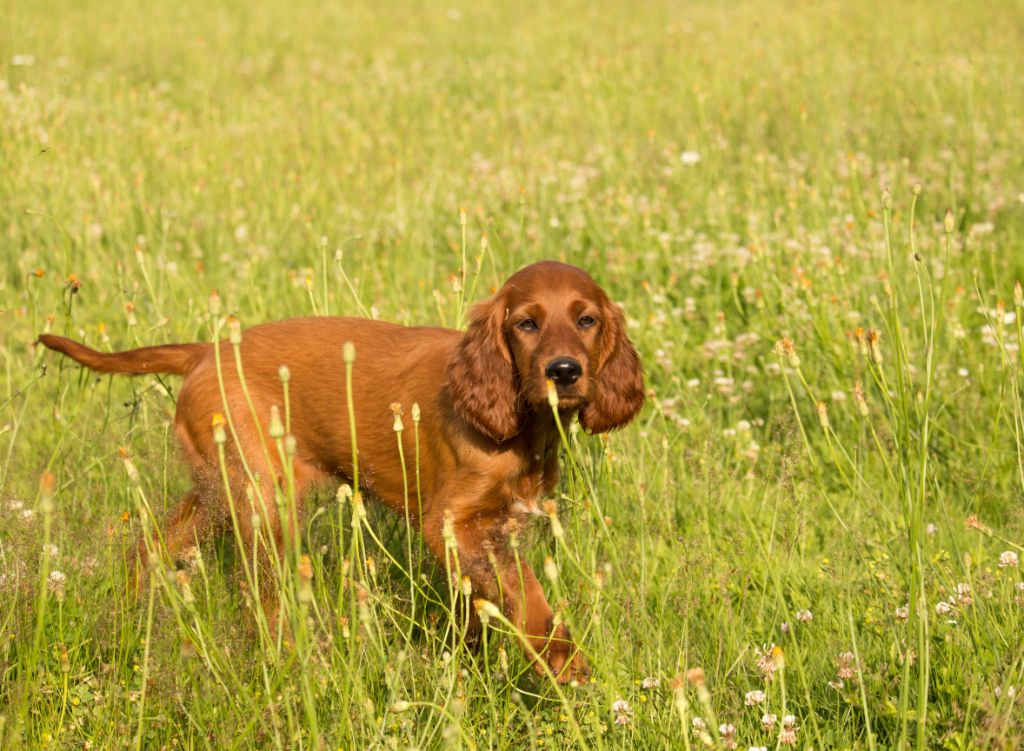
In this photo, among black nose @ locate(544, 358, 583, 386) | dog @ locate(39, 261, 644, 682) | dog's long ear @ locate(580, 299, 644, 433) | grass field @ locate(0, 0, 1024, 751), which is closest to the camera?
grass field @ locate(0, 0, 1024, 751)

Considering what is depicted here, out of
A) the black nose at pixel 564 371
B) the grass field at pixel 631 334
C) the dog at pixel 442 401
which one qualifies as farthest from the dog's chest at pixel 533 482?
the black nose at pixel 564 371

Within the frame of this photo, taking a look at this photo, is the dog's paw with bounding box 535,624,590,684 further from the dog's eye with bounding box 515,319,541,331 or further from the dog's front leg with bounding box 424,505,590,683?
the dog's eye with bounding box 515,319,541,331

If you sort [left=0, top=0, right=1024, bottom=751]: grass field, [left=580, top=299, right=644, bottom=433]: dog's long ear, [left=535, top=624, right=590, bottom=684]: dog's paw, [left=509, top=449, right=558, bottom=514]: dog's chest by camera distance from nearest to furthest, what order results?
[left=0, top=0, right=1024, bottom=751]: grass field < [left=535, top=624, right=590, bottom=684]: dog's paw < [left=509, top=449, right=558, bottom=514]: dog's chest < [left=580, top=299, right=644, bottom=433]: dog's long ear

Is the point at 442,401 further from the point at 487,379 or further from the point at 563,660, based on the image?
the point at 563,660

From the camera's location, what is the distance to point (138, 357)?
11.3 feet

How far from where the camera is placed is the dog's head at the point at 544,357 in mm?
3031

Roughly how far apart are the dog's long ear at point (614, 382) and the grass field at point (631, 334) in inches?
6.6

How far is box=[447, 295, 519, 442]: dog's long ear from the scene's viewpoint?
3.11m

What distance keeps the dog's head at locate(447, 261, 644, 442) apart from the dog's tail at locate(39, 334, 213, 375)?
0.84 metres

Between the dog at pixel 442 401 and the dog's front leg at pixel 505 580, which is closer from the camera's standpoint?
the dog's front leg at pixel 505 580

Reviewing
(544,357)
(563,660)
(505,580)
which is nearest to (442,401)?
(544,357)

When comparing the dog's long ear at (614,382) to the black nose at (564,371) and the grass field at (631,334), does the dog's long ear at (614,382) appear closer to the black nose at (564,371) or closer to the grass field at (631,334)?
the grass field at (631,334)

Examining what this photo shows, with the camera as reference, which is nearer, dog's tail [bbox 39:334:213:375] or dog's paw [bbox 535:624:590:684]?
dog's paw [bbox 535:624:590:684]

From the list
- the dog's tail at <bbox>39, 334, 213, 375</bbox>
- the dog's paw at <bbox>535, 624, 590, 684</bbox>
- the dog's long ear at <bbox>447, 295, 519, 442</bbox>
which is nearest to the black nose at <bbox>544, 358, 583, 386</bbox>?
Answer: the dog's long ear at <bbox>447, 295, 519, 442</bbox>
